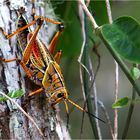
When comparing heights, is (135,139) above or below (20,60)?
below

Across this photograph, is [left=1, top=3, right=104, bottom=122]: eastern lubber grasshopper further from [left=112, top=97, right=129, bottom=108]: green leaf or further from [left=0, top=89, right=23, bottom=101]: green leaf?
[left=112, top=97, right=129, bottom=108]: green leaf

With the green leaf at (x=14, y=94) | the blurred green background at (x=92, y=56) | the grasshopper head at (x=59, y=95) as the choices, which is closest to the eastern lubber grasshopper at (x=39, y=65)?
the grasshopper head at (x=59, y=95)

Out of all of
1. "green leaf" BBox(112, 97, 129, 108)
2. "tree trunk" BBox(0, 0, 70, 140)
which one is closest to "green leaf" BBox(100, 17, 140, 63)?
"green leaf" BBox(112, 97, 129, 108)

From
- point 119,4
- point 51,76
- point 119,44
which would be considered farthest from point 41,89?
point 119,4

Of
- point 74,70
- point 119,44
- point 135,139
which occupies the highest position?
point 119,44

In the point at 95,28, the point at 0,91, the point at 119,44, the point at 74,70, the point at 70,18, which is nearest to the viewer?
the point at 119,44

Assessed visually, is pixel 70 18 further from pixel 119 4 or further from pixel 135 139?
pixel 135 139

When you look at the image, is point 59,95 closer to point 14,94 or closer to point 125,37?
point 14,94

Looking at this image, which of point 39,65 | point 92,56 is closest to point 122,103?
point 39,65
